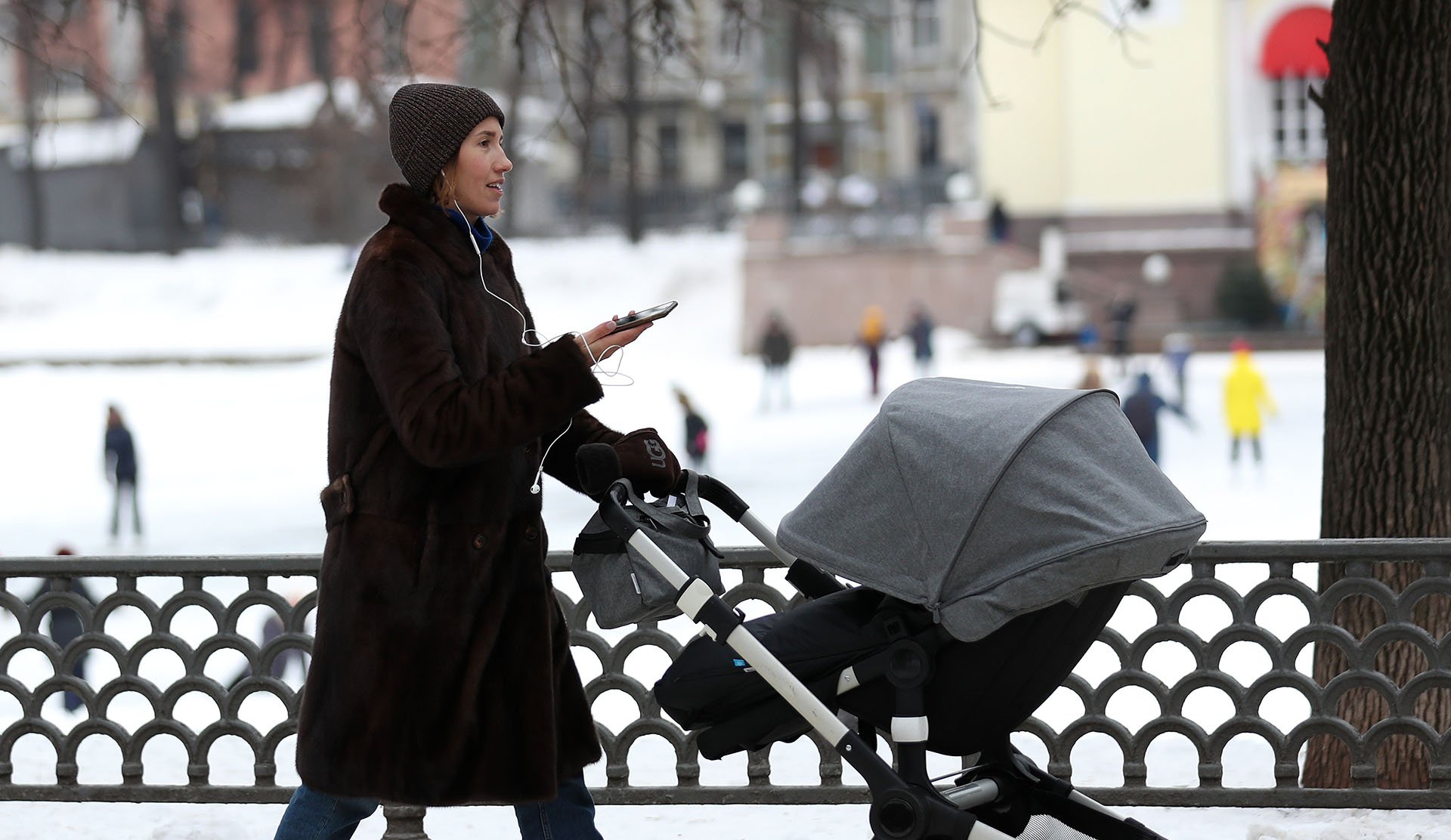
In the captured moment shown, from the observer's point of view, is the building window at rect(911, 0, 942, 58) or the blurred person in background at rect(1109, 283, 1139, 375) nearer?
the blurred person in background at rect(1109, 283, 1139, 375)

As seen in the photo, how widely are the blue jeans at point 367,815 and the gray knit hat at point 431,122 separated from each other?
1257 millimetres

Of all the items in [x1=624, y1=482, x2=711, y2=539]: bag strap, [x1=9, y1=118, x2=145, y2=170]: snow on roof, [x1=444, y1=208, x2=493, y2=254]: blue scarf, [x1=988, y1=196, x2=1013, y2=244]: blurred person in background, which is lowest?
[x1=624, y1=482, x2=711, y2=539]: bag strap

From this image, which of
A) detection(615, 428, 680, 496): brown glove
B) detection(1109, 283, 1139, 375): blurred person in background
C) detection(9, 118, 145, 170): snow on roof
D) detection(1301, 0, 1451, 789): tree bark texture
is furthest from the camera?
detection(9, 118, 145, 170): snow on roof

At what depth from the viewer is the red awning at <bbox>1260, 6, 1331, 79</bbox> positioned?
40.5 meters

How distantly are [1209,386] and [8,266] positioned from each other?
102 ft

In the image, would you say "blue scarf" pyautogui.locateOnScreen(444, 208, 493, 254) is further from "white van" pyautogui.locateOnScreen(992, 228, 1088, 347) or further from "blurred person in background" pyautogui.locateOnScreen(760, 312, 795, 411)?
"white van" pyautogui.locateOnScreen(992, 228, 1088, 347)

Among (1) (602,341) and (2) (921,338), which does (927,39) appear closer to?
(2) (921,338)

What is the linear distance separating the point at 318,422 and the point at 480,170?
25784mm

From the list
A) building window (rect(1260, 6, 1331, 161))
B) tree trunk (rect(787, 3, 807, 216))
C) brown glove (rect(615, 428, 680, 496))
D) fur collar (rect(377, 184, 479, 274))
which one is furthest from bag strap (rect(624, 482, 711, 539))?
building window (rect(1260, 6, 1331, 161))

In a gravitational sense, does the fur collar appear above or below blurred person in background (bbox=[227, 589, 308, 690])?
above

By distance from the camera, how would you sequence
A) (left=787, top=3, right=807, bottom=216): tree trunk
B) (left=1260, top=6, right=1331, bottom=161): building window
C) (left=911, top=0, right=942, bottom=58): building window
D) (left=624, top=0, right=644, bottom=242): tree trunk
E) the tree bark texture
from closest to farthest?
the tree bark texture, (left=624, top=0, right=644, bottom=242): tree trunk, (left=1260, top=6, right=1331, bottom=161): building window, (left=787, top=3, right=807, bottom=216): tree trunk, (left=911, top=0, right=942, bottom=58): building window

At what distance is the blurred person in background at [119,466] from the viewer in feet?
63.1

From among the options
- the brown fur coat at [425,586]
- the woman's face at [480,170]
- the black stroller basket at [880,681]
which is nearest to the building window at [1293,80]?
the black stroller basket at [880,681]

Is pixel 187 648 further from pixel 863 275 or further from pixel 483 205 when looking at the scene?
pixel 863 275
